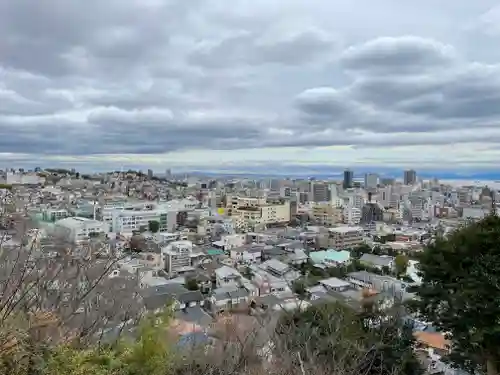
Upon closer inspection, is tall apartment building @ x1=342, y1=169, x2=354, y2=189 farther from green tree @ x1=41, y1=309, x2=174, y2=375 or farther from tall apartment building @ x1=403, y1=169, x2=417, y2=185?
green tree @ x1=41, y1=309, x2=174, y2=375

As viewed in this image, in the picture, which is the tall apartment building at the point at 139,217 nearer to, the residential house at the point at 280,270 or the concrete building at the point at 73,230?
the residential house at the point at 280,270

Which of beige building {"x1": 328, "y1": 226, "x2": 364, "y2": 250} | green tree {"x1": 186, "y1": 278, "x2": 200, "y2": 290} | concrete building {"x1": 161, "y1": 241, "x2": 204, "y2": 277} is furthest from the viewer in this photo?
beige building {"x1": 328, "y1": 226, "x2": 364, "y2": 250}

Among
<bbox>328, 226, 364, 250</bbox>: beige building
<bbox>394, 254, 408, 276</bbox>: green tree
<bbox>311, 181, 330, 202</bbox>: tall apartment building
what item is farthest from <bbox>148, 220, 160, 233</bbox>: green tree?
<bbox>311, 181, 330, 202</bbox>: tall apartment building

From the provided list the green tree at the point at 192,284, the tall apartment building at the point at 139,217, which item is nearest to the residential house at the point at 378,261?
the green tree at the point at 192,284

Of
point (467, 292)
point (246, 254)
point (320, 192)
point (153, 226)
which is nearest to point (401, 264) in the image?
point (246, 254)

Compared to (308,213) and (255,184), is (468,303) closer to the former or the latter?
(308,213)

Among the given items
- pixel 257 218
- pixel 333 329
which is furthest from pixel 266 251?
pixel 333 329
